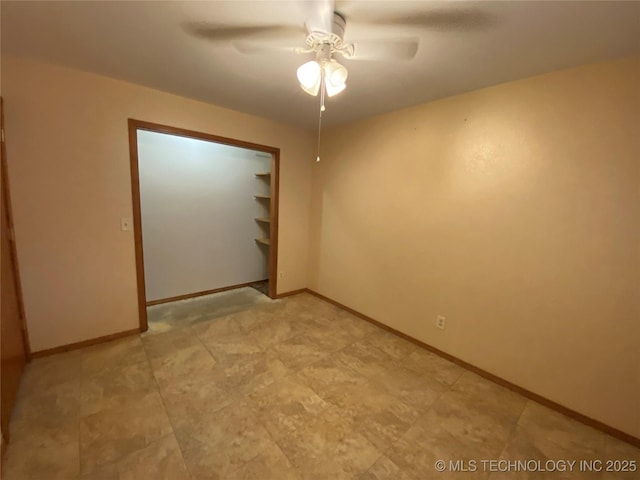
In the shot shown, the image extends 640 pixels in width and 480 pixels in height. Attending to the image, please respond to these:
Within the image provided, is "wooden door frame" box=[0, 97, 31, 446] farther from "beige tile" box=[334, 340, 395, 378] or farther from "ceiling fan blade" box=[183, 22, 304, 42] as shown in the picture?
"beige tile" box=[334, 340, 395, 378]

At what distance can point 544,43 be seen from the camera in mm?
1453

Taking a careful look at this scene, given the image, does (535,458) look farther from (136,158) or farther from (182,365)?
(136,158)

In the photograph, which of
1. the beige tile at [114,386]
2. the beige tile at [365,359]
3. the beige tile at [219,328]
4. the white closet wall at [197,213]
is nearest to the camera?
the beige tile at [114,386]

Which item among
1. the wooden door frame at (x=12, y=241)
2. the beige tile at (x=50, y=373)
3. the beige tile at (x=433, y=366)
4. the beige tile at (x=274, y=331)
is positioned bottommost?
the beige tile at (x=50, y=373)

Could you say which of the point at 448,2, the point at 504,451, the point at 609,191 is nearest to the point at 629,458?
the point at 504,451

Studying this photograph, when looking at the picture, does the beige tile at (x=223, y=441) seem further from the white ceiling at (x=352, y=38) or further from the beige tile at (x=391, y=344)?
the white ceiling at (x=352, y=38)

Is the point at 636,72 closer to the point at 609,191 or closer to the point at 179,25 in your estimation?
the point at 609,191

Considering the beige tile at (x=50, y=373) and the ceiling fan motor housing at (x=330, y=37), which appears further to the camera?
the beige tile at (x=50, y=373)

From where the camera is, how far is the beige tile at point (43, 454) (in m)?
1.27

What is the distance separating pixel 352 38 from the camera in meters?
1.51

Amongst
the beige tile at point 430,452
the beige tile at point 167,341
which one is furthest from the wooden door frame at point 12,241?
the beige tile at point 430,452

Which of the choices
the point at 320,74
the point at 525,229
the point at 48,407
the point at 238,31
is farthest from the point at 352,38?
the point at 48,407

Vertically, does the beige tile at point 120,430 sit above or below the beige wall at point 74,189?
below

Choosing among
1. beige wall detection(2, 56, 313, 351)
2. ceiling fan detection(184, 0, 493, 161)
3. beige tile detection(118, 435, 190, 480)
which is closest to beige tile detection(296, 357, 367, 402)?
beige tile detection(118, 435, 190, 480)
